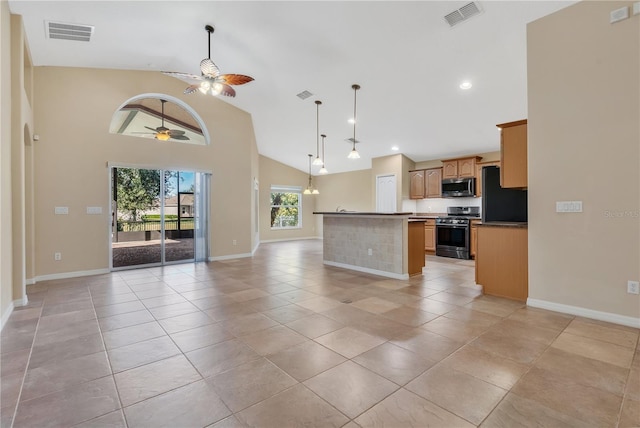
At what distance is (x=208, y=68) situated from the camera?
3779 millimetres

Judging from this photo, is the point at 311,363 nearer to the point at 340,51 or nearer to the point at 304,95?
the point at 340,51

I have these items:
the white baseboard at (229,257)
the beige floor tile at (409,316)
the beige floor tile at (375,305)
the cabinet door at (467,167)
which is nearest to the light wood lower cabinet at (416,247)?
the beige floor tile at (375,305)

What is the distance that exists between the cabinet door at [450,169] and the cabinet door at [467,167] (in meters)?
0.10

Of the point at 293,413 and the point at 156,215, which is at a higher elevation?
the point at 156,215

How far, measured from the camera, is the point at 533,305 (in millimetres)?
3439

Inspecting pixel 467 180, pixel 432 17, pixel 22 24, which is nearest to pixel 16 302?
pixel 22 24

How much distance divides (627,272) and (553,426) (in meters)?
2.29

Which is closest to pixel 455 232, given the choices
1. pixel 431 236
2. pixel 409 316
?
pixel 431 236

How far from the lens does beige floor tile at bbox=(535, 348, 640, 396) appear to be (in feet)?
6.32

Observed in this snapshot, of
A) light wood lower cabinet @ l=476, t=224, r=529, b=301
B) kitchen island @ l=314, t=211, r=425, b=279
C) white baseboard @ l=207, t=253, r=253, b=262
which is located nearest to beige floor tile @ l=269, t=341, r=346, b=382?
light wood lower cabinet @ l=476, t=224, r=529, b=301

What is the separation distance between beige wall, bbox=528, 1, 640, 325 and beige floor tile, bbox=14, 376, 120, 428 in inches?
164

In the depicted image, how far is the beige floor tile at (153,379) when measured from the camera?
6.08ft

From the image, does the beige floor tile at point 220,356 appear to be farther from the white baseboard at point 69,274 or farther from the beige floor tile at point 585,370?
the white baseboard at point 69,274

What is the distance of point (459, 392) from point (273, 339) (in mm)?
1500
